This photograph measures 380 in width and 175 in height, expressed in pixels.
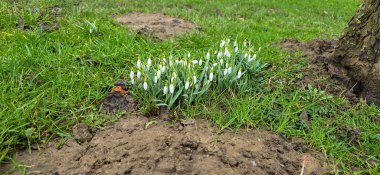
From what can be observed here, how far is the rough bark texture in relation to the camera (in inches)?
152

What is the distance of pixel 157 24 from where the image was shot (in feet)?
19.2

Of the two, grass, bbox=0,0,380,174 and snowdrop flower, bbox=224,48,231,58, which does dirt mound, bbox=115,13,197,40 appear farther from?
snowdrop flower, bbox=224,48,231,58

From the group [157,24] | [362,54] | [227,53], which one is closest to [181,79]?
[227,53]

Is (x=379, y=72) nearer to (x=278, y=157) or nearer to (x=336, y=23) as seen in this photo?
(x=278, y=157)

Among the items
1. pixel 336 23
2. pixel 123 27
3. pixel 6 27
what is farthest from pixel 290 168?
pixel 336 23

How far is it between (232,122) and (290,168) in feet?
2.06

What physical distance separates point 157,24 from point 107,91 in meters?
2.52

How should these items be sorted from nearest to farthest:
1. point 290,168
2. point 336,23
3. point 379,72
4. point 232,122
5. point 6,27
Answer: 1. point 290,168
2. point 232,122
3. point 379,72
4. point 6,27
5. point 336,23

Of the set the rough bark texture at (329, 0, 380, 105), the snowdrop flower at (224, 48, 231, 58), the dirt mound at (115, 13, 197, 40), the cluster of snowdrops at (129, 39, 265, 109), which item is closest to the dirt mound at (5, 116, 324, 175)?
the cluster of snowdrops at (129, 39, 265, 109)

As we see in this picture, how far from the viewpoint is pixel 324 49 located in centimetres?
493

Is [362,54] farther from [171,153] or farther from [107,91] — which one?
[107,91]

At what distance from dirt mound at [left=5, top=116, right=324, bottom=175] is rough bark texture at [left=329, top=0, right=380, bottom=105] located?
1.38 metres

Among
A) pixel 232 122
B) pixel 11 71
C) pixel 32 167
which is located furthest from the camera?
pixel 11 71

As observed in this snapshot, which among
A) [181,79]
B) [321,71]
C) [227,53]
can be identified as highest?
[227,53]
